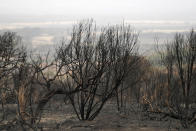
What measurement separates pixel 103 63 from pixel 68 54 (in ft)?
7.14

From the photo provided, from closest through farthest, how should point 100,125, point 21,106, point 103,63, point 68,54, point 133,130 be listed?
point 21,106 < point 133,130 < point 100,125 < point 103,63 < point 68,54

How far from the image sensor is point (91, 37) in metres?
13.1

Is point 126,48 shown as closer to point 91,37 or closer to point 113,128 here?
point 91,37

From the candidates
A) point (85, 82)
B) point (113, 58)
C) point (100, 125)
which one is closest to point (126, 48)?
point (113, 58)

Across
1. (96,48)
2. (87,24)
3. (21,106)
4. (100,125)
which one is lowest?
(100,125)

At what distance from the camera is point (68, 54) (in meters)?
13.3

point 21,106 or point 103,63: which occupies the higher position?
point 103,63

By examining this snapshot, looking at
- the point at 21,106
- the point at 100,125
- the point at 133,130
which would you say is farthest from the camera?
the point at 100,125

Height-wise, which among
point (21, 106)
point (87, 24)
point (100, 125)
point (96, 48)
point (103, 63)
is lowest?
point (100, 125)

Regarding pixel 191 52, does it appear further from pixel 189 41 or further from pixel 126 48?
pixel 126 48

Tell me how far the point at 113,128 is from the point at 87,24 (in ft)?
19.4

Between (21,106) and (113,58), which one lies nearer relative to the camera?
(21,106)

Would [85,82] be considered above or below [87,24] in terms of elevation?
below

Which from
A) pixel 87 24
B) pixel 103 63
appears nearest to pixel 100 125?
pixel 103 63
